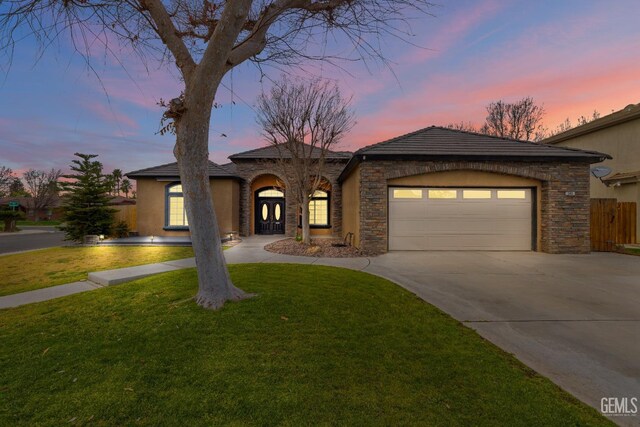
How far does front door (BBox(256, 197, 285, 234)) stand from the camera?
17547 mm

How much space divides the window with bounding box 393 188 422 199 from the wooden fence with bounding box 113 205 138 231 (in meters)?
14.7

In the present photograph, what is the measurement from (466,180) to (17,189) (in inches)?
3041

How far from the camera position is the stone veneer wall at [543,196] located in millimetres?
10242

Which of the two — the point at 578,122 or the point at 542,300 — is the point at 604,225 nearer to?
the point at 542,300

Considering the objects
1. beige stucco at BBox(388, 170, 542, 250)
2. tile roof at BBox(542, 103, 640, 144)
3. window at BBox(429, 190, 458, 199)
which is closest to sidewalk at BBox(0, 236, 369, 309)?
beige stucco at BBox(388, 170, 542, 250)

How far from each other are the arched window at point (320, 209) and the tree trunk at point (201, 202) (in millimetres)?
12906

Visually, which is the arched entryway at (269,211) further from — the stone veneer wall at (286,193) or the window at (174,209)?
the window at (174,209)

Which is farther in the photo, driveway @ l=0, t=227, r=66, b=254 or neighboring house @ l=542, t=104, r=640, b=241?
neighboring house @ l=542, t=104, r=640, b=241

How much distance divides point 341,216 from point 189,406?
48.1 feet

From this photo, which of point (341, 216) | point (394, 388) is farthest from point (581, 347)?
point (341, 216)

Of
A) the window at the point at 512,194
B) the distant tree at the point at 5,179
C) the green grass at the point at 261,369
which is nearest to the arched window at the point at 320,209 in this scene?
the window at the point at 512,194

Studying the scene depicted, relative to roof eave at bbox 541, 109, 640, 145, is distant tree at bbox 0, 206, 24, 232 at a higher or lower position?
lower

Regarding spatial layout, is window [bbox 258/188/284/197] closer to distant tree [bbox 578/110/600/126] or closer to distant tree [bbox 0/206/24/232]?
distant tree [bbox 0/206/24/232]

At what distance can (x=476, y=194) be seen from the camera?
10.8 m
